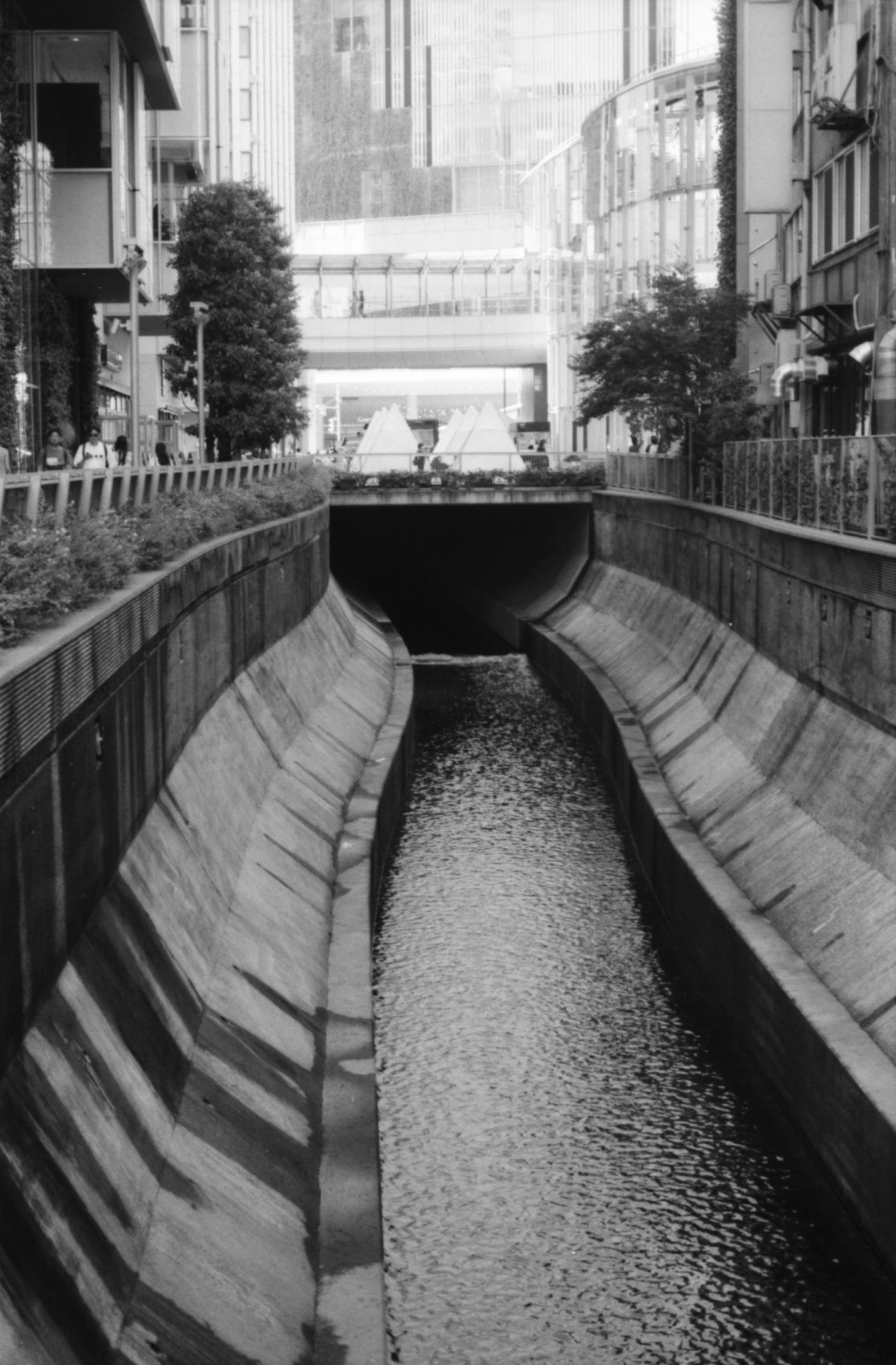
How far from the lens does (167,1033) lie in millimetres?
12875

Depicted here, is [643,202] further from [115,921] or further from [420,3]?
[420,3]

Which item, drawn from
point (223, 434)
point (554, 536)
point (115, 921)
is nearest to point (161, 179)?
point (223, 434)

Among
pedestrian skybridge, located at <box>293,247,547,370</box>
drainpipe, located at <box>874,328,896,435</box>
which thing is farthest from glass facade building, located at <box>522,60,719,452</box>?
drainpipe, located at <box>874,328,896,435</box>

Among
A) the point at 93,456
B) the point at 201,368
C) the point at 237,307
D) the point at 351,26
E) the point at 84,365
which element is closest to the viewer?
the point at 93,456

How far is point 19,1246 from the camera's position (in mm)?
8359

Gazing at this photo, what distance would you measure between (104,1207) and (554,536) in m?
51.4

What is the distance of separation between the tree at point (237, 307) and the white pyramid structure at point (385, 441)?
910cm

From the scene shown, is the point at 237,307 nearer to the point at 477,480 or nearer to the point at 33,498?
the point at 477,480

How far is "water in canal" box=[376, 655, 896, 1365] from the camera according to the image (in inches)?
492

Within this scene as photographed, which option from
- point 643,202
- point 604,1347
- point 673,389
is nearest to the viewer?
point 604,1347

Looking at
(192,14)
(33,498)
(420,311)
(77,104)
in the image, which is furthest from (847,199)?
(420,311)

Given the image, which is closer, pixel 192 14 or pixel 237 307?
pixel 237 307

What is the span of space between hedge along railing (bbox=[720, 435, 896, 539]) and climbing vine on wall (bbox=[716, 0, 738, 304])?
2265 centimetres

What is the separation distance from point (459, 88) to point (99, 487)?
577 ft
